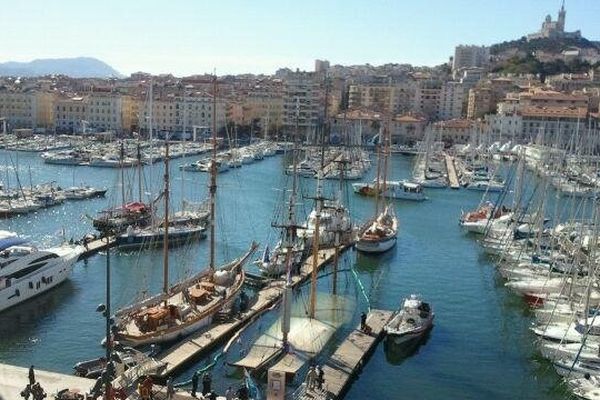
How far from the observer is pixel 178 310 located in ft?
57.7

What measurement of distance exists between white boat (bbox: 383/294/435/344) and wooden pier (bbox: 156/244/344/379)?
3236 millimetres

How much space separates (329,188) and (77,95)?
48.2m

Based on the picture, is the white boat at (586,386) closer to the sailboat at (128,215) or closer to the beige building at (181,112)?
the sailboat at (128,215)

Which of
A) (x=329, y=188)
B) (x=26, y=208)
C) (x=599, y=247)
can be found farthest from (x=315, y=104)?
(x=599, y=247)

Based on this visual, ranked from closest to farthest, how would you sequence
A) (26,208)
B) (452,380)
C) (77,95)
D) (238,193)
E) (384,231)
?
1. (452,380)
2. (384,231)
3. (26,208)
4. (238,193)
5. (77,95)

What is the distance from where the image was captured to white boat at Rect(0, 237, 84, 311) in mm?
19719

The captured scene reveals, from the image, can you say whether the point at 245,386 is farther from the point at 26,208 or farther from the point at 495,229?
the point at 26,208

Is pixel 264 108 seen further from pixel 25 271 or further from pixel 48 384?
pixel 48 384

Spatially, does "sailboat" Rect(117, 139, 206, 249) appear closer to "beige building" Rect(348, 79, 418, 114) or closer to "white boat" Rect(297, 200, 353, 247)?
"white boat" Rect(297, 200, 353, 247)

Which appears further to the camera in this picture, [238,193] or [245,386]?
[238,193]

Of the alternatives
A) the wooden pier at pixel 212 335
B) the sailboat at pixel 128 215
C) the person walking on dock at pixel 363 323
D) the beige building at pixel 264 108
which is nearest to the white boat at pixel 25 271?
the wooden pier at pixel 212 335

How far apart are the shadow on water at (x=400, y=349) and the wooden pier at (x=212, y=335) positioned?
11.0 feet

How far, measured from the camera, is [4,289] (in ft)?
64.1

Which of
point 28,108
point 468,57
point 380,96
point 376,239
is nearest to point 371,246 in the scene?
point 376,239
